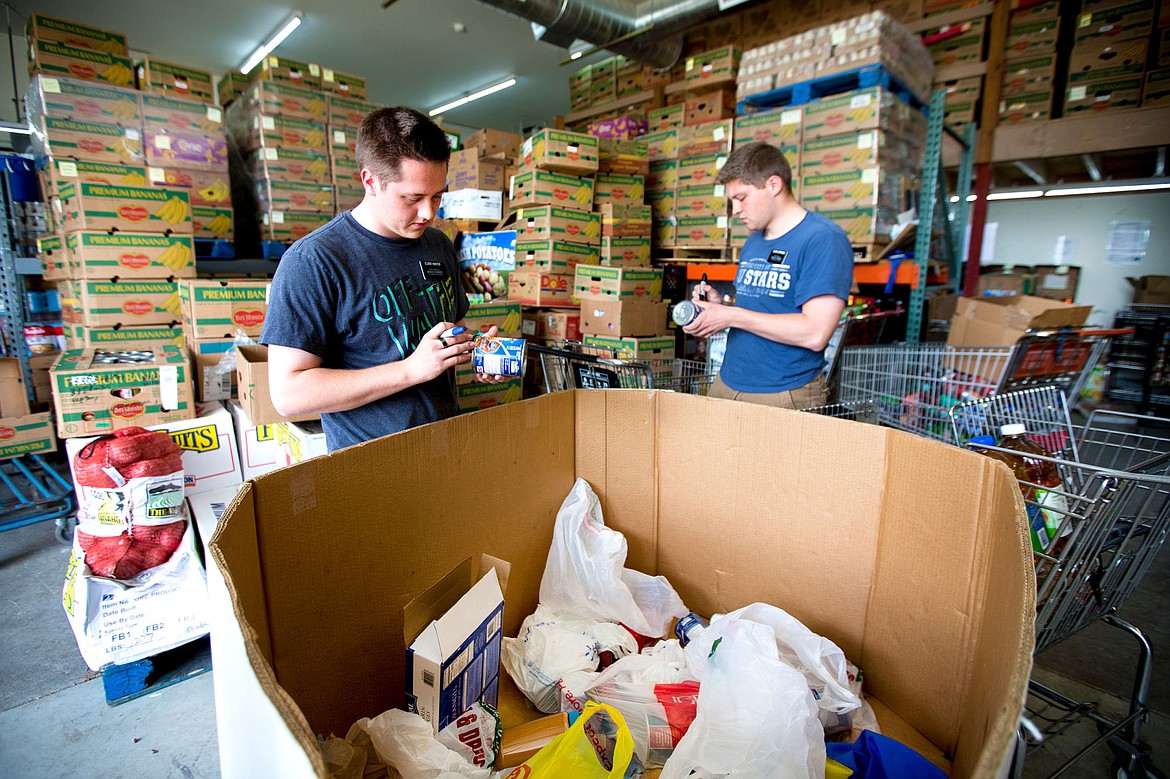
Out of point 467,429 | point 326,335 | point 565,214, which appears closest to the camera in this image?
point 467,429

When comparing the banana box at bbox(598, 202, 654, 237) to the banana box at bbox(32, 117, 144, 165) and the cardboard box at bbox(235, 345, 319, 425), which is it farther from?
the banana box at bbox(32, 117, 144, 165)

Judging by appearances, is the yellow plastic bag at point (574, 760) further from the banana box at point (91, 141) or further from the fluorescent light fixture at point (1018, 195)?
the fluorescent light fixture at point (1018, 195)

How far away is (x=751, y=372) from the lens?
215 cm

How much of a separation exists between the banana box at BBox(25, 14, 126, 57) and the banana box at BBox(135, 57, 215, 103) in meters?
0.19

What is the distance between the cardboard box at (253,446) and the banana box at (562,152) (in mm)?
2660

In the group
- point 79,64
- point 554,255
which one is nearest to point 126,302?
point 79,64

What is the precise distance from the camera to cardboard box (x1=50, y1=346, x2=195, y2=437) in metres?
2.32

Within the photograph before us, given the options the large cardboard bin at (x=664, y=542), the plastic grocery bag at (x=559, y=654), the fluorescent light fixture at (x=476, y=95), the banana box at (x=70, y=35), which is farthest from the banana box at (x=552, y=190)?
the fluorescent light fixture at (x=476, y=95)

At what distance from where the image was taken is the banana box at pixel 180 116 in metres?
4.00

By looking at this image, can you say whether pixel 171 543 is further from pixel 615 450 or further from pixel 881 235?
pixel 881 235

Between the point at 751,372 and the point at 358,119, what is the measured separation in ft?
14.8

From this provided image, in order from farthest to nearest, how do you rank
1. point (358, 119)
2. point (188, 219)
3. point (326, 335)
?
point (358, 119), point (188, 219), point (326, 335)

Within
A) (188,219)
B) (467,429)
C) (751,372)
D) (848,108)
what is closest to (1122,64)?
(848,108)

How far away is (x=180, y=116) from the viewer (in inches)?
163
